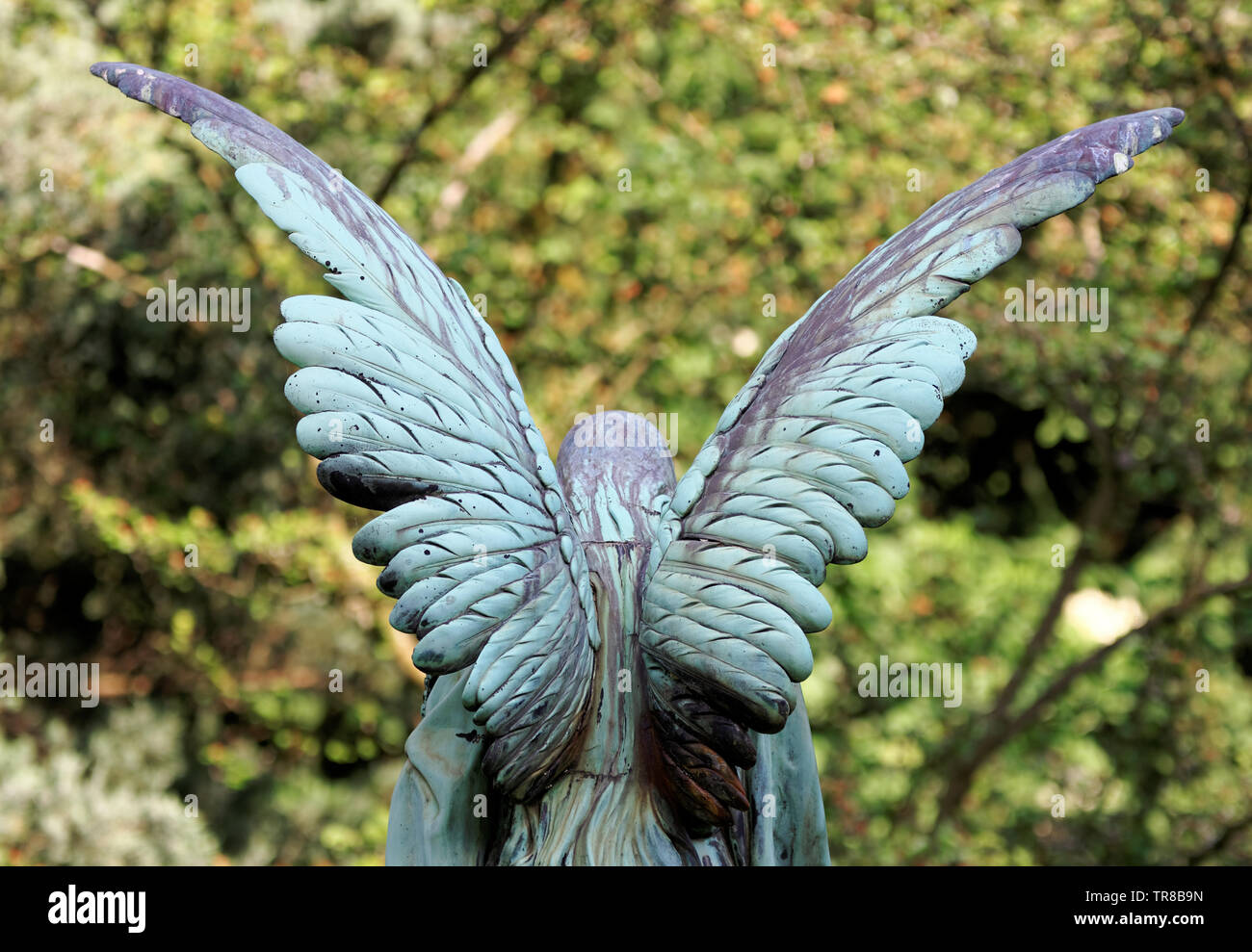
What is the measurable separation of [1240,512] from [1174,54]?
1816mm

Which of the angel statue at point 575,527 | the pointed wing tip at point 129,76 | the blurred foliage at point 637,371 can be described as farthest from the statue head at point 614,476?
the blurred foliage at point 637,371

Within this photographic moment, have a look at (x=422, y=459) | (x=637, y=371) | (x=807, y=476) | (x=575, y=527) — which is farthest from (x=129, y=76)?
(x=637, y=371)

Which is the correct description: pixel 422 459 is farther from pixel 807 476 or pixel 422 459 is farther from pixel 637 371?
pixel 637 371

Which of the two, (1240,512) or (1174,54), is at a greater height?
(1174,54)

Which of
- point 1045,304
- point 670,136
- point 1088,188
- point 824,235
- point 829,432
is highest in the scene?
point 670,136

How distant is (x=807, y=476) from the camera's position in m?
1.91

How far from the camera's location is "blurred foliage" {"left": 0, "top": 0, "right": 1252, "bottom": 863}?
548 cm

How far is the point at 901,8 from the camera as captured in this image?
18.3ft

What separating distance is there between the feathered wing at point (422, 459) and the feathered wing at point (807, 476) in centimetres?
18

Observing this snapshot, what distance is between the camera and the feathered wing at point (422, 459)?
1856 millimetres

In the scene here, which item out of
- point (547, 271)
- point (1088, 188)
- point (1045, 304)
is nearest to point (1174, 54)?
point (1045, 304)

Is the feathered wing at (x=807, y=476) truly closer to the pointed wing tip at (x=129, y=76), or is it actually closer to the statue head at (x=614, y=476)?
the statue head at (x=614, y=476)

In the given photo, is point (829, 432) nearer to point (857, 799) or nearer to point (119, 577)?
point (857, 799)
